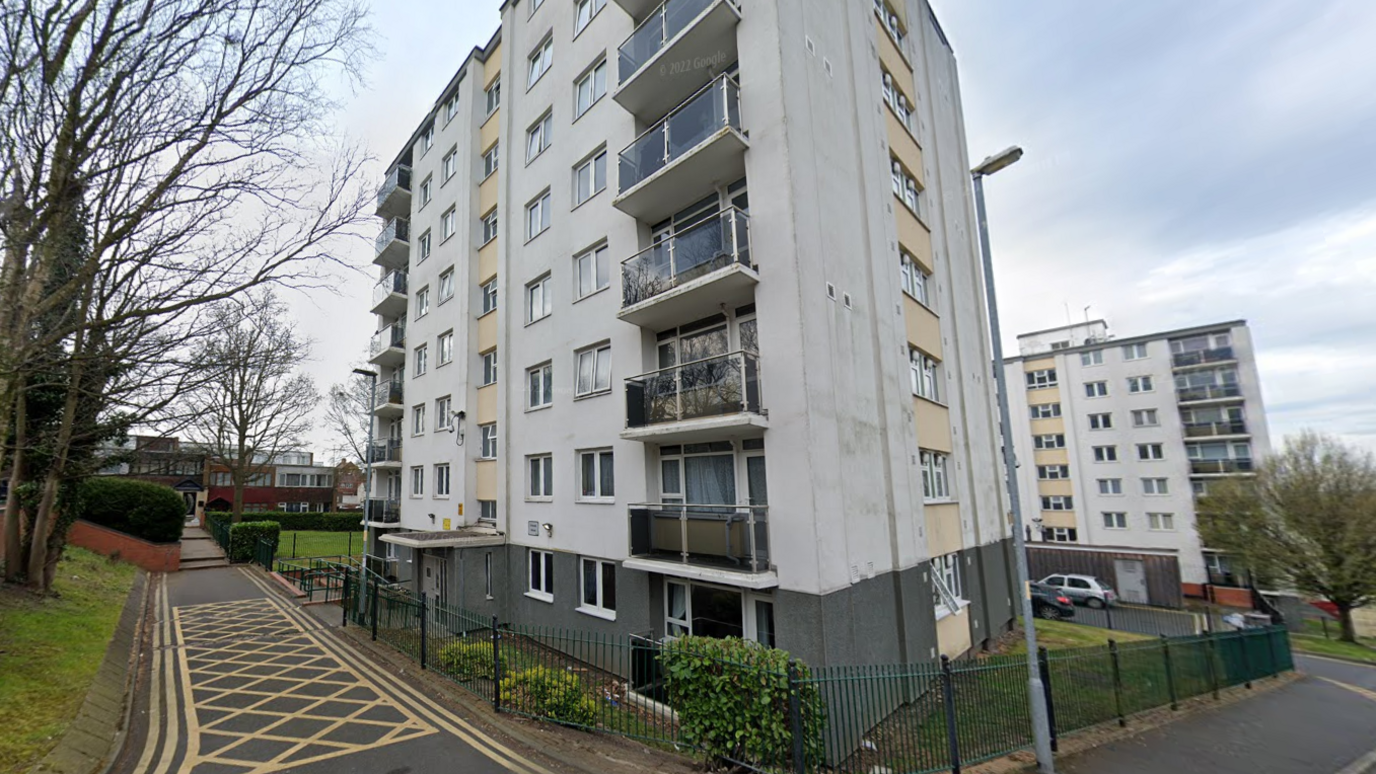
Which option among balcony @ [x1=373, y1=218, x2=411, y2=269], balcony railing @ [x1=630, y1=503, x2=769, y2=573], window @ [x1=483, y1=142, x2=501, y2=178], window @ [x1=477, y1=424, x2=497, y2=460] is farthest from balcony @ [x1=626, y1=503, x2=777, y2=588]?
balcony @ [x1=373, y1=218, x2=411, y2=269]

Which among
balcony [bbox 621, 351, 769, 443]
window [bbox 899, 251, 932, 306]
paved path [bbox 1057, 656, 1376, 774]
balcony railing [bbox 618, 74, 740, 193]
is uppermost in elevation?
balcony railing [bbox 618, 74, 740, 193]

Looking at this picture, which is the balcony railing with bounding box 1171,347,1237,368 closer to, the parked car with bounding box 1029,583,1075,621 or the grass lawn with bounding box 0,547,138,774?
the parked car with bounding box 1029,583,1075,621

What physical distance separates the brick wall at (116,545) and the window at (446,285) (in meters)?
16.4

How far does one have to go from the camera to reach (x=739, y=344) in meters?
10.5

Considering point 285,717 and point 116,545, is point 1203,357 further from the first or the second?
point 116,545

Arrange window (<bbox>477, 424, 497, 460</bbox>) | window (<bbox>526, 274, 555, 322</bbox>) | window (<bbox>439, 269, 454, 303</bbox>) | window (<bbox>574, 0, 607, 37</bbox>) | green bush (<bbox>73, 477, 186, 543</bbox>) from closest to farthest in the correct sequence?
window (<bbox>574, 0, 607, 37</bbox>) < window (<bbox>526, 274, 555, 322</bbox>) < window (<bbox>477, 424, 497, 460</bbox>) < window (<bbox>439, 269, 454, 303</bbox>) < green bush (<bbox>73, 477, 186, 543</bbox>)

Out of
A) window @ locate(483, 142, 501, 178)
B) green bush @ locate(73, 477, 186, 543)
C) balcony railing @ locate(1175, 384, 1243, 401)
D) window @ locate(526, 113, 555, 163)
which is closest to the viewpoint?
window @ locate(526, 113, 555, 163)

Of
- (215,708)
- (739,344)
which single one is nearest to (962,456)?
(739,344)

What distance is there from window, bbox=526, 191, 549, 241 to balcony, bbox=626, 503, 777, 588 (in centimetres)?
873

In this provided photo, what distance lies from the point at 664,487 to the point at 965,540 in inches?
323

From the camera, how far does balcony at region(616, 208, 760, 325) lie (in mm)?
9586

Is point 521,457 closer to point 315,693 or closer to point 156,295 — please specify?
point 315,693

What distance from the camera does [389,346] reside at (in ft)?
79.4

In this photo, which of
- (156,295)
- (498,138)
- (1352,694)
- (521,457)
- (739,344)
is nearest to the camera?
(156,295)
